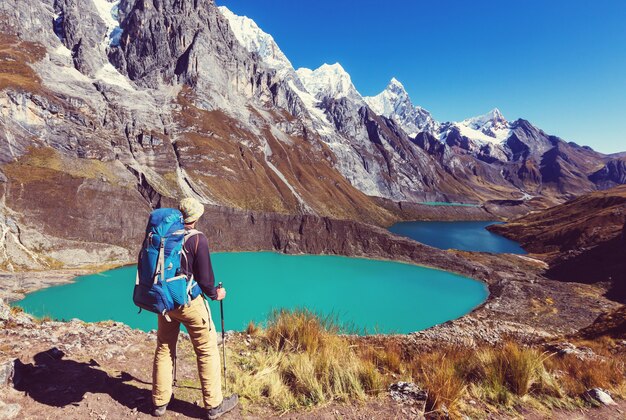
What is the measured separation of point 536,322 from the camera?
101 ft

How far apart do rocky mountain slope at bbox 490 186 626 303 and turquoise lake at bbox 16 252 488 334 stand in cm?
1642

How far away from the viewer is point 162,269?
390 cm

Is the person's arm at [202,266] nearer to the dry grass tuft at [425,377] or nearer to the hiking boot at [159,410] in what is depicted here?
the hiking boot at [159,410]

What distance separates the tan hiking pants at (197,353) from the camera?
430cm

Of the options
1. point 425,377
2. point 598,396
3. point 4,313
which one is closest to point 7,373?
point 4,313

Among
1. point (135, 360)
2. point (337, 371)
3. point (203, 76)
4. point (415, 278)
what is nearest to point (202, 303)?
point (337, 371)

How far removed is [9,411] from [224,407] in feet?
8.48

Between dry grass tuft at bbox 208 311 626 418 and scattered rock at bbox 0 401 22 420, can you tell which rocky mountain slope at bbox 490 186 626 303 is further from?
scattered rock at bbox 0 401 22 420

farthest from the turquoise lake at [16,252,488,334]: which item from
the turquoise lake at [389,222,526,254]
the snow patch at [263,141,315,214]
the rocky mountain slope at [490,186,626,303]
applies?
the turquoise lake at [389,222,526,254]

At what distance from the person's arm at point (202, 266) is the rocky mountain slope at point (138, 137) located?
44.6 metres

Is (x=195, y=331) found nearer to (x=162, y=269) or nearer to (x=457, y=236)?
(x=162, y=269)

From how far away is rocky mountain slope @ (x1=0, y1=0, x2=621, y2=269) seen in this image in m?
45.4

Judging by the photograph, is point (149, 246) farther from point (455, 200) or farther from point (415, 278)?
point (455, 200)

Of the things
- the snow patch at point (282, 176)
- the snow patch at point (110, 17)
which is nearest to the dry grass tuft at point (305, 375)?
the snow patch at point (282, 176)
